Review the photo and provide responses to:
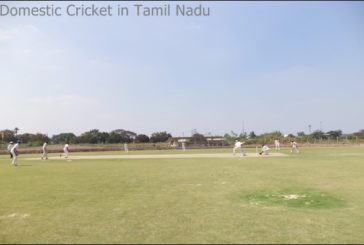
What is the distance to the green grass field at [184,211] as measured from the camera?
7195 millimetres

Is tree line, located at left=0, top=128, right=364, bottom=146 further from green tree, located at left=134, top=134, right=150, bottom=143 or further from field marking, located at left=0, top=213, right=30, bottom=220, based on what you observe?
field marking, located at left=0, top=213, right=30, bottom=220

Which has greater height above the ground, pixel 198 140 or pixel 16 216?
pixel 198 140

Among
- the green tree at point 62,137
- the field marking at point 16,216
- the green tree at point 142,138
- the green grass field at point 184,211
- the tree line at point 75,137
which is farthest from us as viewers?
the green tree at point 142,138

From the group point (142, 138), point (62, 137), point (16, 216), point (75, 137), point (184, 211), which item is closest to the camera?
point (16, 216)

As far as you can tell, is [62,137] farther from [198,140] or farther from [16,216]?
[16,216]

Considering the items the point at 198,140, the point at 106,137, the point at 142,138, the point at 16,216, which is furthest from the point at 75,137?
the point at 16,216

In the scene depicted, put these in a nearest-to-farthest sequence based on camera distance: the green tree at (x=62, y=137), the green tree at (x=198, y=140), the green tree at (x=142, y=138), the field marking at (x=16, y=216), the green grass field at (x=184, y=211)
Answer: the green grass field at (x=184, y=211)
the field marking at (x=16, y=216)
the green tree at (x=198, y=140)
the green tree at (x=62, y=137)
the green tree at (x=142, y=138)

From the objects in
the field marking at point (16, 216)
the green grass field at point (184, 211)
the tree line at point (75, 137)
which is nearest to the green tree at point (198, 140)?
the tree line at point (75, 137)

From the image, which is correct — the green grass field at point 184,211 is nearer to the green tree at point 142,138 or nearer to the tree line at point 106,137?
the tree line at point 106,137

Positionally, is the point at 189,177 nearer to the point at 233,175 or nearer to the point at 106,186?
the point at 233,175

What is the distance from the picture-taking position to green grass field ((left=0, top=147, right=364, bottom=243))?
7.20 meters

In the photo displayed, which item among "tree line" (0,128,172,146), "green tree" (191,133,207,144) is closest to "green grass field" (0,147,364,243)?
"green tree" (191,133,207,144)

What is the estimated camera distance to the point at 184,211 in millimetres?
9250

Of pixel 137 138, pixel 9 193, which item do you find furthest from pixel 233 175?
pixel 137 138
